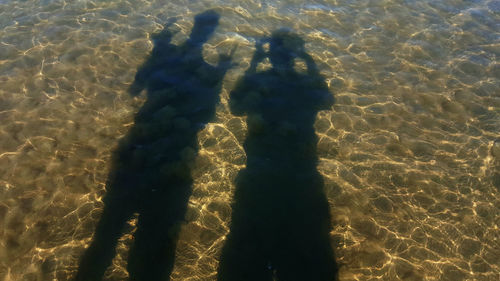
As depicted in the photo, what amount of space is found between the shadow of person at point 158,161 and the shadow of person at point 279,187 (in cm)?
92

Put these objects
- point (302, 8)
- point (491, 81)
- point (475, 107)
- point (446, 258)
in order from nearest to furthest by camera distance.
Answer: point (446, 258), point (475, 107), point (491, 81), point (302, 8)

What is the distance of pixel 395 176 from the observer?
21.0ft

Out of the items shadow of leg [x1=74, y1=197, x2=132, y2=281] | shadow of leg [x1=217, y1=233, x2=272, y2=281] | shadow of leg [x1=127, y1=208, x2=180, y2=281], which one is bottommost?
shadow of leg [x1=74, y1=197, x2=132, y2=281]

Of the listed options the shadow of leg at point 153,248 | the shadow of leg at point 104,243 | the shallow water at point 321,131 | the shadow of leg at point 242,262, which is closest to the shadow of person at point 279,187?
the shadow of leg at point 242,262

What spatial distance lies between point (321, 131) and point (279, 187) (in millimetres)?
1846

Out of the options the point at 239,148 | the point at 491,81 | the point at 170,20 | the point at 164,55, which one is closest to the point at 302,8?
the point at 170,20

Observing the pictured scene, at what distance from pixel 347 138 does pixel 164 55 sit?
561 centimetres

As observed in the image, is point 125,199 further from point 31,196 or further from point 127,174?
point 31,196

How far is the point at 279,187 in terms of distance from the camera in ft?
20.2

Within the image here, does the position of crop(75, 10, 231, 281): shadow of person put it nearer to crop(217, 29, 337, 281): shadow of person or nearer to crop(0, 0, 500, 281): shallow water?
crop(0, 0, 500, 281): shallow water

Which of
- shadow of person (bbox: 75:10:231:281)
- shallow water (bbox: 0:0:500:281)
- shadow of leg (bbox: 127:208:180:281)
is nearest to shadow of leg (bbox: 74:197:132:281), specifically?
shadow of person (bbox: 75:10:231:281)

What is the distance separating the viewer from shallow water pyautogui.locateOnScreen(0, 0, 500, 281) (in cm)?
530

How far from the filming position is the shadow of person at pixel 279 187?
5.12m

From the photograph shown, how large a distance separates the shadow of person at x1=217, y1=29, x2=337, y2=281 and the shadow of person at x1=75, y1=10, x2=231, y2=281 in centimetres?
92
